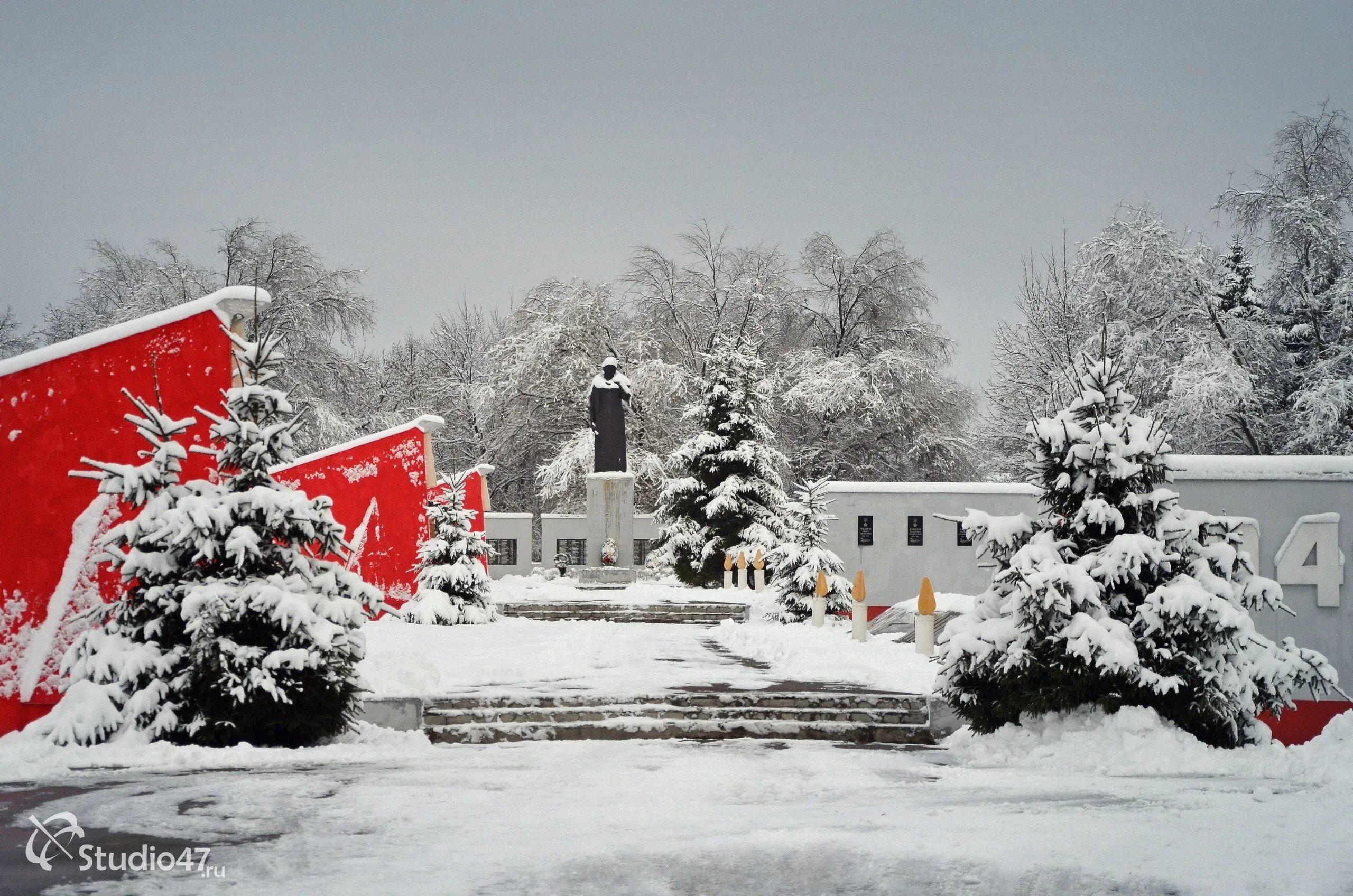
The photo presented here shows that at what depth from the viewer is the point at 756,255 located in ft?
144

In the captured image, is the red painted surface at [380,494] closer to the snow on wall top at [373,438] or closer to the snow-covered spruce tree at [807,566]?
the snow on wall top at [373,438]

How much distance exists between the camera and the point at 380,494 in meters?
19.9

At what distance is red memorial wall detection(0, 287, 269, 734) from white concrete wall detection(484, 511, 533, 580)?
26.8 metres

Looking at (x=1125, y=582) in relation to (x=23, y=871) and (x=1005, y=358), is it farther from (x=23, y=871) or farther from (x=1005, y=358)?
(x=1005, y=358)

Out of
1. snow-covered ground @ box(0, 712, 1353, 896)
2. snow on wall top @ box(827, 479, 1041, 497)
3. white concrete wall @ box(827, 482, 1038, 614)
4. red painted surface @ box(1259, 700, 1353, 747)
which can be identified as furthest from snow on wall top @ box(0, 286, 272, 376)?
white concrete wall @ box(827, 482, 1038, 614)

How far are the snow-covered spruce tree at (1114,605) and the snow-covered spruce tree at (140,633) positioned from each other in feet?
20.2


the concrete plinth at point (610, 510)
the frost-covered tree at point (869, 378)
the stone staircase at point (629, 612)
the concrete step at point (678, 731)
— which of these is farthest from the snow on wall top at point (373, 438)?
the frost-covered tree at point (869, 378)

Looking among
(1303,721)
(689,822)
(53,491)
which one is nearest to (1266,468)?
(1303,721)

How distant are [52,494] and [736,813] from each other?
267 inches

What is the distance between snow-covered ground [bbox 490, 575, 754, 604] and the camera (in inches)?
963

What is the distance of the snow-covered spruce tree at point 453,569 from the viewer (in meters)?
19.3

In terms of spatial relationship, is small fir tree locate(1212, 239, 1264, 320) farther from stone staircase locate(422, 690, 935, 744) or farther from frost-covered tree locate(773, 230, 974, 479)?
stone staircase locate(422, 690, 935, 744)

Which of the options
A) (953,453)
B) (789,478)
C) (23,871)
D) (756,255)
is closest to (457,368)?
(756,255)

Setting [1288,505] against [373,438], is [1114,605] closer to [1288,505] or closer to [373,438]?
[1288,505]
